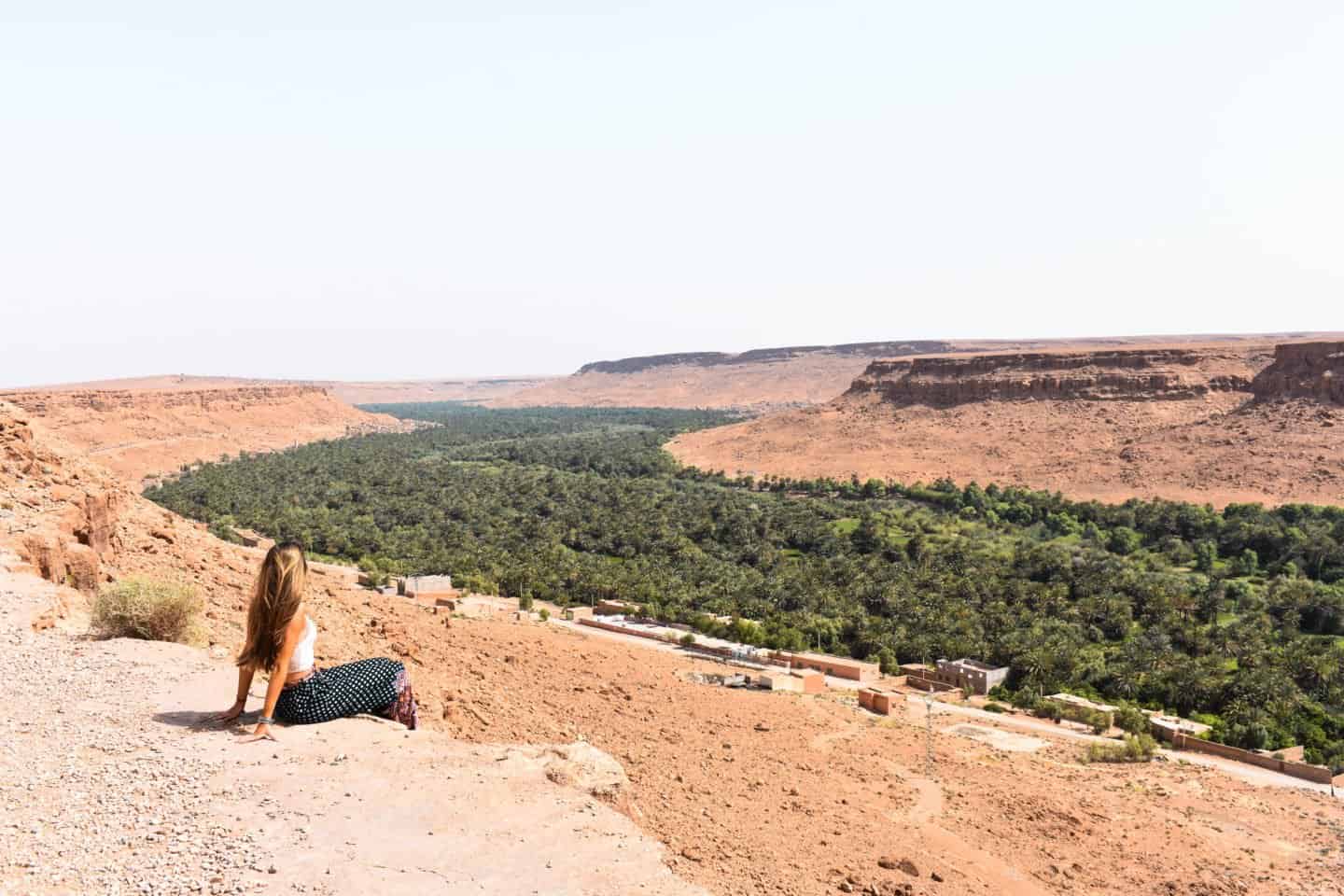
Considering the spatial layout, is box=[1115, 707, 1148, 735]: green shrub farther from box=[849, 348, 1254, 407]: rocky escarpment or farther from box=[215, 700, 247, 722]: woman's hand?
box=[849, 348, 1254, 407]: rocky escarpment

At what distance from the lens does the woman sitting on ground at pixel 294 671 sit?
625cm

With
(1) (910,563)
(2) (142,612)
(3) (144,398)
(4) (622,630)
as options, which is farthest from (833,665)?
(3) (144,398)

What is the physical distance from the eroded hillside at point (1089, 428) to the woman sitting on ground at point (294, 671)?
62967 millimetres

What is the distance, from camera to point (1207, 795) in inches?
641

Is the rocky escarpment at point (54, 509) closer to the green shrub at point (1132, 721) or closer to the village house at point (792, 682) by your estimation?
the village house at point (792, 682)

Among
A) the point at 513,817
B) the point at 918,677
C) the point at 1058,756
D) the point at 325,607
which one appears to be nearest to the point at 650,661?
the point at 325,607

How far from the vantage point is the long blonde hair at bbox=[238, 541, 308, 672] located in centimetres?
623

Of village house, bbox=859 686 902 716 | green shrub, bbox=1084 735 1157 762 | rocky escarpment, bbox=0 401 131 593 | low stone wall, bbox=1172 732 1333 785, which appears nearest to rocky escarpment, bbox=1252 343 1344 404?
low stone wall, bbox=1172 732 1333 785

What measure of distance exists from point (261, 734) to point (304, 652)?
60 centimetres

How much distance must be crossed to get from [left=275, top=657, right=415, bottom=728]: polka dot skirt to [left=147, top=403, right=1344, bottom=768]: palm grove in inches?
973

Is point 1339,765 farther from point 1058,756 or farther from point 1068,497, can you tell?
point 1068,497

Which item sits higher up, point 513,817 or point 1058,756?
point 513,817

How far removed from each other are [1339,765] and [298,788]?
26417 mm

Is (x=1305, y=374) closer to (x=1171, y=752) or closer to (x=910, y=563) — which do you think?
(x=910, y=563)
